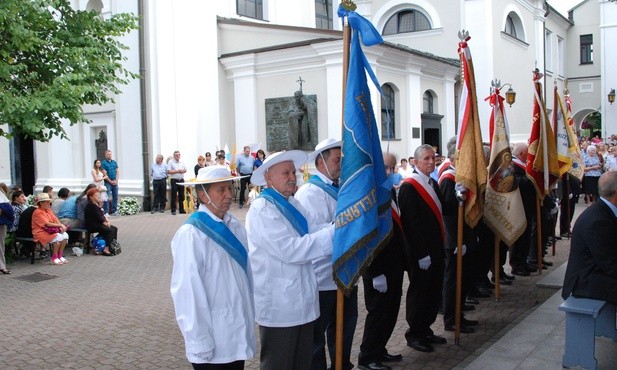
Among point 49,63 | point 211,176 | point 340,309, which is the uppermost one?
point 49,63

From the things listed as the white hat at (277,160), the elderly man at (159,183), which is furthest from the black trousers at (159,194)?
the white hat at (277,160)

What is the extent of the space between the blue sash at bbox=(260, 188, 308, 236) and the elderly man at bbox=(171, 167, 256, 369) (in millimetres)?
395

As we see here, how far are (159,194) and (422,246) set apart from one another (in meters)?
15.4

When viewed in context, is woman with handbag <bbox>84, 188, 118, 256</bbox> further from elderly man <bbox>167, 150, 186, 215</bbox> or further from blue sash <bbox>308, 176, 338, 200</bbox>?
blue sash <bbox>308, 176, 338, 200</bbox>

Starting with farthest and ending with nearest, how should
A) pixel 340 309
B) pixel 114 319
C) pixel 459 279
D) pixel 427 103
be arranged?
pixel 427 103 < pixel 114 319 < pixel 459 279 < pixel 340 309

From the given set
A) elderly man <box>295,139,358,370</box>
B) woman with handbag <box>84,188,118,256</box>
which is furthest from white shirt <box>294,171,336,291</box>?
woman with handbag <box>84,188,118,256</box>

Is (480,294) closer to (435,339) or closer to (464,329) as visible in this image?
(464,329)

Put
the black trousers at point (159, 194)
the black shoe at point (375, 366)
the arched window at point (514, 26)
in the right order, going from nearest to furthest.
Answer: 1. the black shoe at point (375, 366)
2. the black trousers at point (159, 194)
3. the arched window at point (514, 26)

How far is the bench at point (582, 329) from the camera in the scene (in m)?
5.24

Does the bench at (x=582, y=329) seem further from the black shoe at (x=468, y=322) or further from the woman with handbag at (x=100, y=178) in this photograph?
the woman with handbag at (x=100, y=178)

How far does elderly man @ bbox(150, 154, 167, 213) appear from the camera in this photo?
19.8 meters

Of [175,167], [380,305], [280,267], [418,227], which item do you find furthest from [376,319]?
[175,167]

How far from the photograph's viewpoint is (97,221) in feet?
41.9

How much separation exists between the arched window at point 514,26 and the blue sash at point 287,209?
90.6 feet
